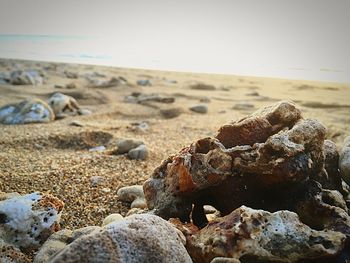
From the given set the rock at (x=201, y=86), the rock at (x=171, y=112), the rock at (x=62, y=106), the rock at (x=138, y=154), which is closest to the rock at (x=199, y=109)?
the rock at (x=171, y=112)

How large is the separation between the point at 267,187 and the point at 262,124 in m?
0.43

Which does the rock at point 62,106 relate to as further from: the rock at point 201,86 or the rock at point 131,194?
the rock at point 201,86

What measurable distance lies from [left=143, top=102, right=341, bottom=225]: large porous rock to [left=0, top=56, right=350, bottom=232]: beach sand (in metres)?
0.83

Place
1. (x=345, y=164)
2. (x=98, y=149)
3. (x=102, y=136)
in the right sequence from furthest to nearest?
(x=102, y=136) → (x=98, y=149) → (x=345, y=164)

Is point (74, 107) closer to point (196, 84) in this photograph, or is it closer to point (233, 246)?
point (233, 246)

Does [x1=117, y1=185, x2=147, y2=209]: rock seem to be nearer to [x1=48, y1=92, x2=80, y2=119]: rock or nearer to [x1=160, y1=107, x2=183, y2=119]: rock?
[x1=48, y1=92, x2=80, y2=119]: rock

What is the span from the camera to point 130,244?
163 cm

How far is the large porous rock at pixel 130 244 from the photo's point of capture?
1.52m

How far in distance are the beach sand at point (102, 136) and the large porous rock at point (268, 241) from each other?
1286 millimetres

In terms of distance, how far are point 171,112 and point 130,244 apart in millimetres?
6966

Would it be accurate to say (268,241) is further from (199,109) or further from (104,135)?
(199,109)

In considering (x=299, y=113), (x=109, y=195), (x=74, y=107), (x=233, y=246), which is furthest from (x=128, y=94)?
(x=233, y=246)

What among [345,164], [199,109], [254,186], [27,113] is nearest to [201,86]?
[199,109]

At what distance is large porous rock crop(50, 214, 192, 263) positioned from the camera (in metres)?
1.52
